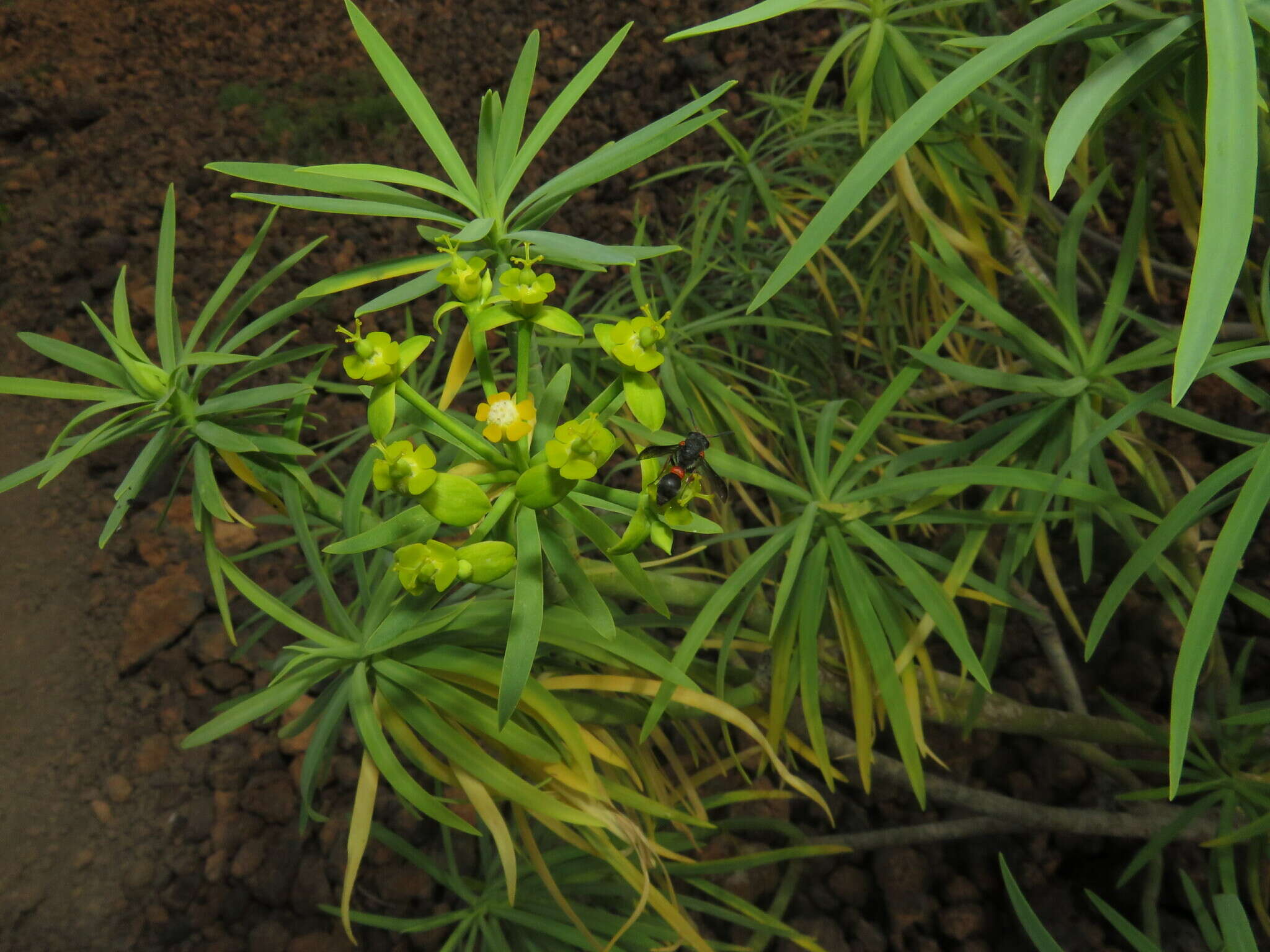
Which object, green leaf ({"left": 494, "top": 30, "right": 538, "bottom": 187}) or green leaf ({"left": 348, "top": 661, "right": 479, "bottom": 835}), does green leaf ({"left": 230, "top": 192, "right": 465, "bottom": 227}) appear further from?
green leaf ({"left": 348, "top": 661, "right": 479, "bottom": 835})

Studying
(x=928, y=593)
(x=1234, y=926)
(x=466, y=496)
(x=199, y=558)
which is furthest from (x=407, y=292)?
(x=199, y=558)

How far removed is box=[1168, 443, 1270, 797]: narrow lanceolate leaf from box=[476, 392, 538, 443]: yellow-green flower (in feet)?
0.98

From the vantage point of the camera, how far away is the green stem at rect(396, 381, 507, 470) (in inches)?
14.5

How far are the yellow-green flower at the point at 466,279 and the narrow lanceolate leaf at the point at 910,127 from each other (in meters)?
0.14

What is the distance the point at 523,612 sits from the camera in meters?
0.35

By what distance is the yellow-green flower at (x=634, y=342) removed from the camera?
0.36 meters

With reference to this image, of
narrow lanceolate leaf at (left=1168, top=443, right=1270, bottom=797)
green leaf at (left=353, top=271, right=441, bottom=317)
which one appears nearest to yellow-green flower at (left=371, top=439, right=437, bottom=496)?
green leaf at (left=353, top=271, right=441, bottom=317)

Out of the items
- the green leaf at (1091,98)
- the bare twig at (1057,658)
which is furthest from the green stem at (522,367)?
the bare twig at (1057,658)

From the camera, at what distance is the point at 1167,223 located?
4.87 ft

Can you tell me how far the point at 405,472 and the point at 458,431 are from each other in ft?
0.18

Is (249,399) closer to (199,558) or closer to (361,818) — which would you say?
(361,818)

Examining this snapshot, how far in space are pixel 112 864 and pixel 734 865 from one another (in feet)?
2.82

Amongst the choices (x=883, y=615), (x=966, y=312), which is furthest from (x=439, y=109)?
(x=883, y=615)

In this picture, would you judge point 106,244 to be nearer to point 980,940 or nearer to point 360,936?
point 360,936
